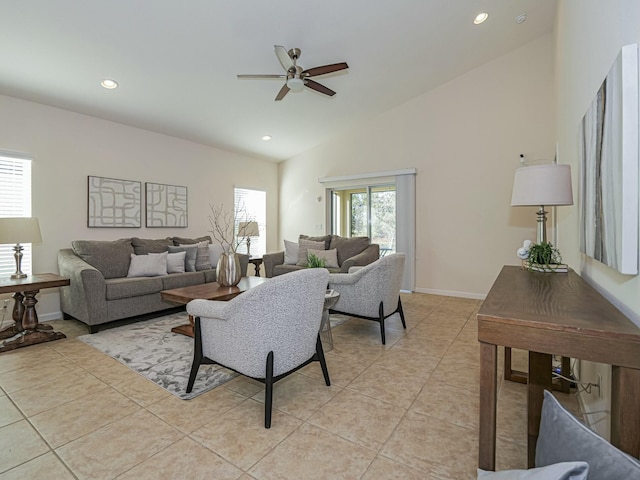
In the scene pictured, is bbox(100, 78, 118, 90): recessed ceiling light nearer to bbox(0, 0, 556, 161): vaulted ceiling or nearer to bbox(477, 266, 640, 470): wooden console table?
bbox(0, 0, 556, 161): vaulted ceiling

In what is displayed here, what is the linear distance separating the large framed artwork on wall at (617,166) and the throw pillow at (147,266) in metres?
4.28

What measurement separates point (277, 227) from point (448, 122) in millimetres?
4042

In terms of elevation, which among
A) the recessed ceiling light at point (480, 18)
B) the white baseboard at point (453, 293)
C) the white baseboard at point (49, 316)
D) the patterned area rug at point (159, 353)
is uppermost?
the recessed ceiling light at point (480, 18)

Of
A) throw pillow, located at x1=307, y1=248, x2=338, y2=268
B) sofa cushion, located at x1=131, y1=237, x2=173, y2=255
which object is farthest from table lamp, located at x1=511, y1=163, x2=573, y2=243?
sofa cushion, located at x1=131, y1=237, x2=173, y2=255

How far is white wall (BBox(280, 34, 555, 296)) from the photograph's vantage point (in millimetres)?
4488

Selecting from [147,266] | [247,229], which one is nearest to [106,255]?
[147,266]

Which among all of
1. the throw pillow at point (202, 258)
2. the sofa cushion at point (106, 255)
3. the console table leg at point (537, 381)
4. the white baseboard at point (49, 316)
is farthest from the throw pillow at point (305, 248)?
the console table leg at point (537, 381)

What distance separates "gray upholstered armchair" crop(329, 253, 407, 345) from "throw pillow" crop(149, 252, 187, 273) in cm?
234

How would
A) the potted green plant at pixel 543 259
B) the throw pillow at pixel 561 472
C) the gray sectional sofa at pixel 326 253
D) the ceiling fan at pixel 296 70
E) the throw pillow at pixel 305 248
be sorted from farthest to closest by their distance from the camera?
1. the throw pillow at pixel 305 248
2. the gray sectional sofa at pixel 326 253
3. the ceiling fan at pixel 296 70
4. the potted green plant at pixel 543 259
5. the throw pillow at pixel 561 472

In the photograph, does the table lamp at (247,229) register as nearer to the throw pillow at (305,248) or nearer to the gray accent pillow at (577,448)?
the throw pillow at (305,248)

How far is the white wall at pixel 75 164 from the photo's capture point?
147 inches

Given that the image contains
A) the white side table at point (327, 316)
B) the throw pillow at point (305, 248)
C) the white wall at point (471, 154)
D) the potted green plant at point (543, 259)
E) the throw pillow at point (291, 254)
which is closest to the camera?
the potted green plant at point (543, 259)

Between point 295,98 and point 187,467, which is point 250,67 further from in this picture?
point 187,467

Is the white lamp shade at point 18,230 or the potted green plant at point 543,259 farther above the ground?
the white lamp shade at point 18,230
